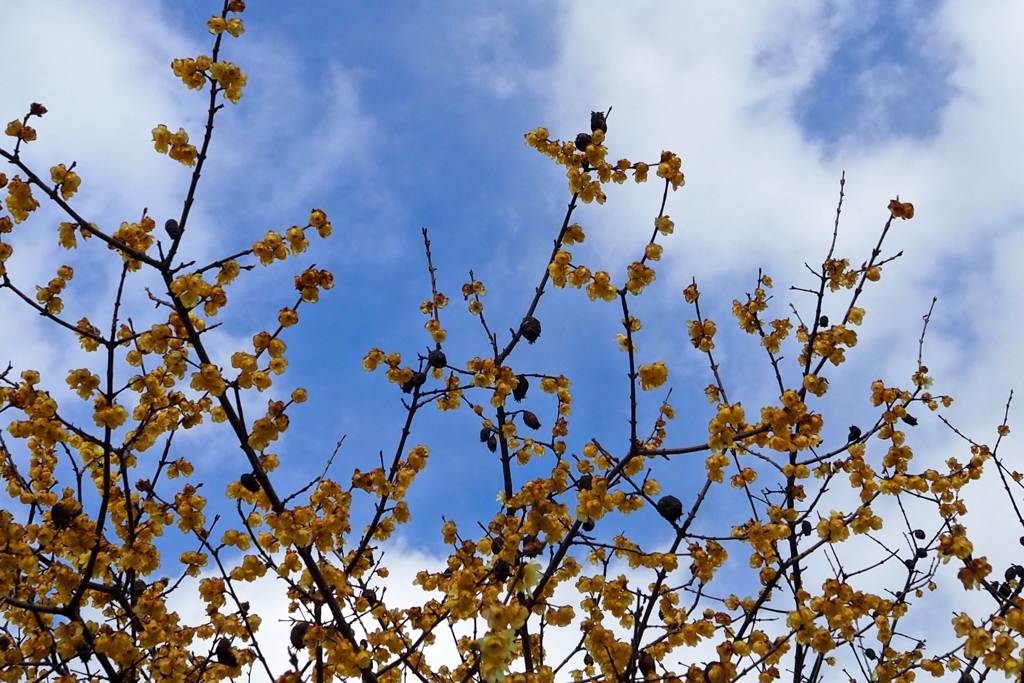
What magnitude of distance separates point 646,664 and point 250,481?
2.63 meters

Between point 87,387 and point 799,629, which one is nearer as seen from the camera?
point 799,629

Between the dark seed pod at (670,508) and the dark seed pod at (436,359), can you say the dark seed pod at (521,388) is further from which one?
the dark seed pod at (670,508)

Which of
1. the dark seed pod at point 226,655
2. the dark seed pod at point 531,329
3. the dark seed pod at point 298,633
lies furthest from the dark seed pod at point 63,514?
the dark seed pod at point 531,329

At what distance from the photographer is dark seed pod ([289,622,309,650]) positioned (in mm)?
4223

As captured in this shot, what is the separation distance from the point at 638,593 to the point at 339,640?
174 cm

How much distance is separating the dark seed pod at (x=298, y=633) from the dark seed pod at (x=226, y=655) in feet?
2.79

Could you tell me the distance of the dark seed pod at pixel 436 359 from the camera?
526 centimetres

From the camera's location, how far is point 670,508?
457cm

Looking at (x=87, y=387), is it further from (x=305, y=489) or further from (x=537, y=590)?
(x=537, y=590)

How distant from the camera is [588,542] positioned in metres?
4.69

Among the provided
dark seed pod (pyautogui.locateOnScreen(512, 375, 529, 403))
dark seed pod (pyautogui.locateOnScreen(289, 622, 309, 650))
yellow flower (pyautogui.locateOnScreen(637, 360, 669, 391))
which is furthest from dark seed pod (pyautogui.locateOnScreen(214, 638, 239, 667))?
yellow flower (pyautogui.locateOnScreen(637, 360, 669, 391))

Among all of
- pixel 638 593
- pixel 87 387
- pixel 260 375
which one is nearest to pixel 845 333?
pixel 638 593

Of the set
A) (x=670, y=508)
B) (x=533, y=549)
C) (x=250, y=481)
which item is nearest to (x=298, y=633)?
(x=250, y=481)

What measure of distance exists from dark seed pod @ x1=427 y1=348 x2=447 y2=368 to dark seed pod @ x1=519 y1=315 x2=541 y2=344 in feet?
2.64
